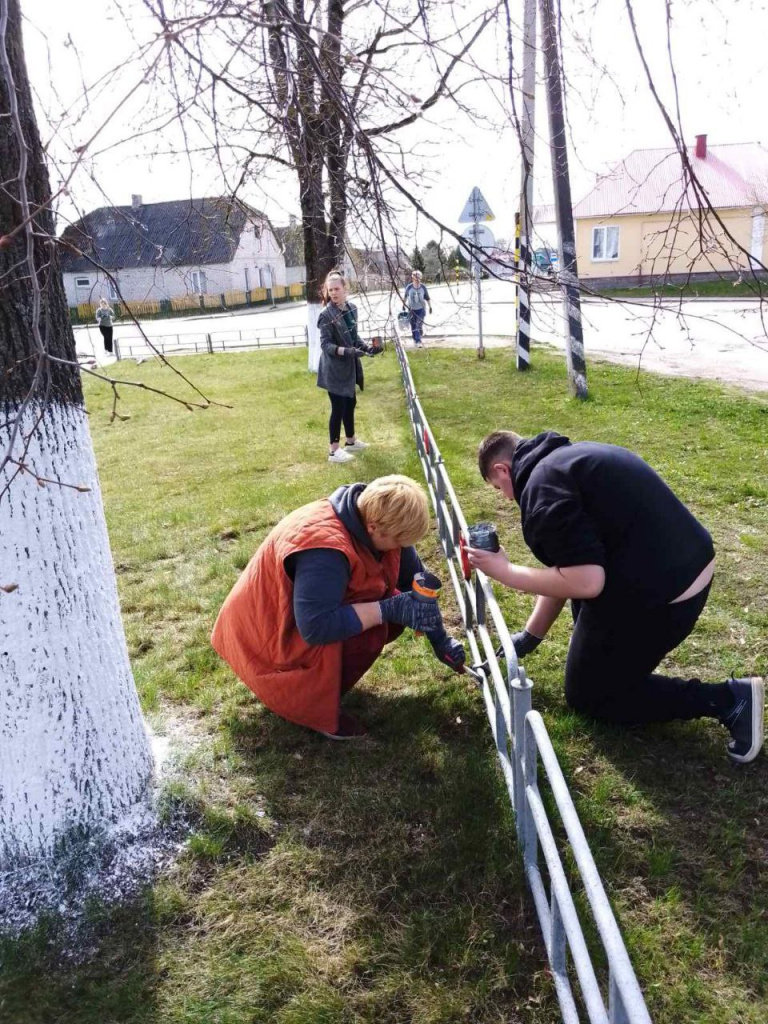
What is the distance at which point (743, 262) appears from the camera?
2.57m

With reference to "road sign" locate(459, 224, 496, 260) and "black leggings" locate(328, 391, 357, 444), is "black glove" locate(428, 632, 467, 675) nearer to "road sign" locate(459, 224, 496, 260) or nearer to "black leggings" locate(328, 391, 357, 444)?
"road sign" locate(459, 224, 496, 260)

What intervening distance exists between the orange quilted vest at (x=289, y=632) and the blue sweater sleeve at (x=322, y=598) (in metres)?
0.07

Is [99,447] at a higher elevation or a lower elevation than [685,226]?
lower

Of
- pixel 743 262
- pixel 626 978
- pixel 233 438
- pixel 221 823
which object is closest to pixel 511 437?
pixel 743 262

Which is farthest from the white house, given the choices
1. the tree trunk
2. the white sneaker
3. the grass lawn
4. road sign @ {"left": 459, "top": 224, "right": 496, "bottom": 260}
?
the white sneaker

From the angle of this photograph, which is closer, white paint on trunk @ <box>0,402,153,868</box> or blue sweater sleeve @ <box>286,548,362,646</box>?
white paint on trunk @ <box>0,402,153,868</box>

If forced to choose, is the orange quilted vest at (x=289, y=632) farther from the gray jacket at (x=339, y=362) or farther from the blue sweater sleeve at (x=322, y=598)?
the gray jacket at (x=339, y=362)

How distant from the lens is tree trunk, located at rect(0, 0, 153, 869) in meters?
2.32

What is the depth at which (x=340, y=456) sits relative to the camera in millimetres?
7648

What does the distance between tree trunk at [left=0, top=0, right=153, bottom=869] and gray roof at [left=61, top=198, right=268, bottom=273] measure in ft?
0.50

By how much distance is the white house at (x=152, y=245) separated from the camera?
2271mm

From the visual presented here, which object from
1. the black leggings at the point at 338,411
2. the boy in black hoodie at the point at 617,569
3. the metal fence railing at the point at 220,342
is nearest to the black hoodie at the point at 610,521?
the boy in black hoodie at the point at 617,569

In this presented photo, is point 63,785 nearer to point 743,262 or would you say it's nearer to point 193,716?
point 193,716

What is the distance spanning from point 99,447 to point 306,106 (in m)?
7.98
